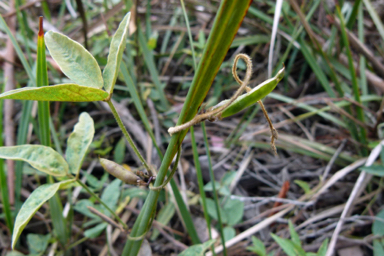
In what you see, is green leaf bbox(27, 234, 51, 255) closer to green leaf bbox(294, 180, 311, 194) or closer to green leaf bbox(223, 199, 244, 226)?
green leaf bbox(223, 199, 244, 226)

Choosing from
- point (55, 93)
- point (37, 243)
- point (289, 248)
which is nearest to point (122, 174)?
point (55, 93)

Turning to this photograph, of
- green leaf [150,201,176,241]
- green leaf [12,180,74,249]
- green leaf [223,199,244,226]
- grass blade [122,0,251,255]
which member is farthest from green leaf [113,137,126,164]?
grass blade [122,0,251,255]

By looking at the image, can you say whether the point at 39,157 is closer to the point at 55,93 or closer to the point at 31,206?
the point at 31,206

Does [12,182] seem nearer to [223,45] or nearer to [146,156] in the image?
[146,156]

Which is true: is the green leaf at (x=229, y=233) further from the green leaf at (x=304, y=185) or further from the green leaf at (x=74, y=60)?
the green leaf at (x=74, y=60)

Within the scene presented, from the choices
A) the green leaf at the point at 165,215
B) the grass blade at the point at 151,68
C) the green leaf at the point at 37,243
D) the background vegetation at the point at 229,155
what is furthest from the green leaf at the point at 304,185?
Result: the green leaf at the point at 37,243

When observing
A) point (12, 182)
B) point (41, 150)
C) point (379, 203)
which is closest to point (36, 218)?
point (12, 182)
